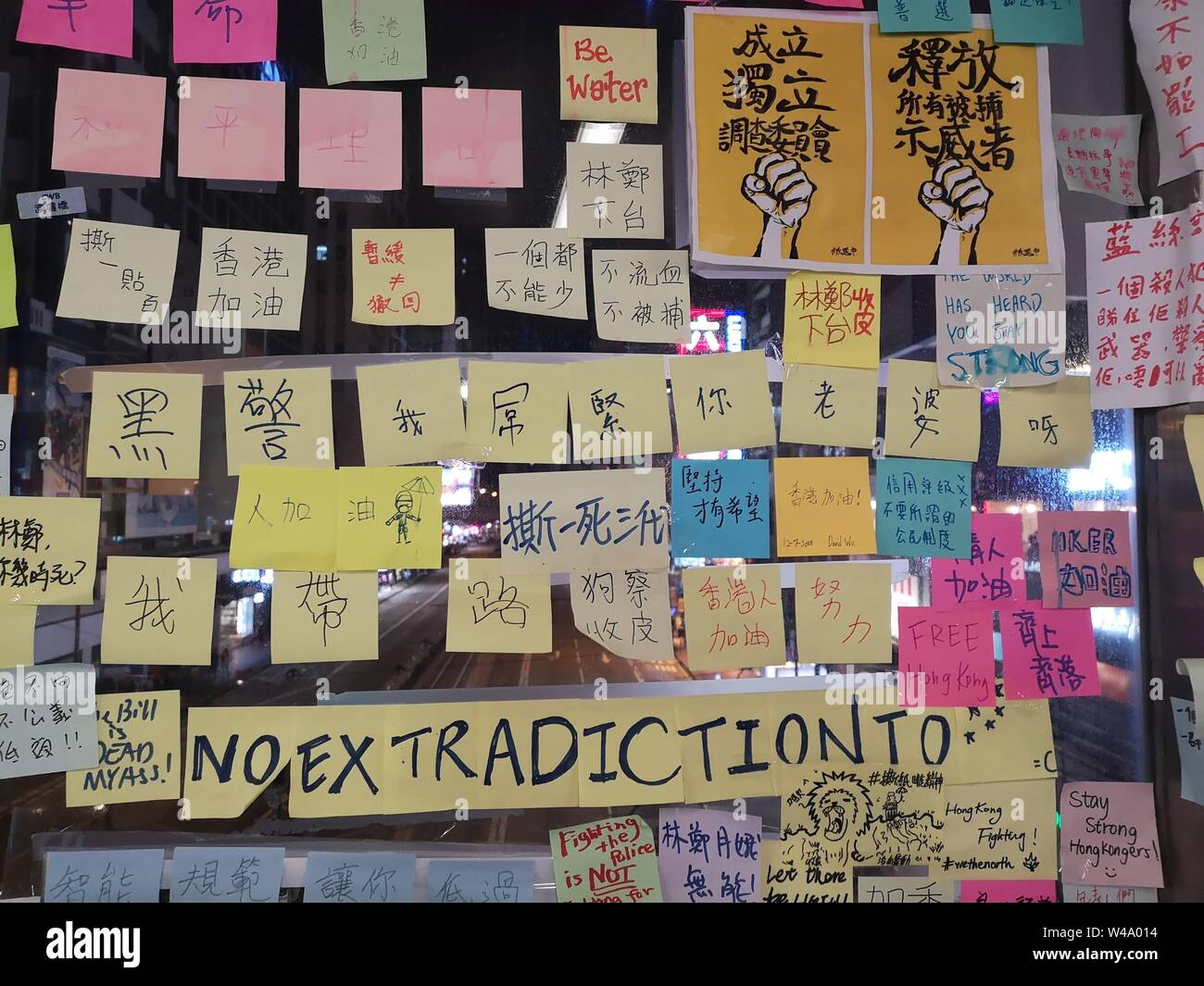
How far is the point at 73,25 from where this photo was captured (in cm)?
128

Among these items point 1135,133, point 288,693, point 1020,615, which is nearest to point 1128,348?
point 1135,133

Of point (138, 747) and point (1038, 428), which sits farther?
point (1038, 428)

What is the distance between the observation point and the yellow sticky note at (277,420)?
4.23ft

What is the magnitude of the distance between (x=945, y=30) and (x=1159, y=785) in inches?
Result: 53.3

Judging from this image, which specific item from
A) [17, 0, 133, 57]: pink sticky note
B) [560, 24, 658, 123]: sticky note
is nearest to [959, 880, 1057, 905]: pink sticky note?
[560, 24, 658, 123]: sticky note

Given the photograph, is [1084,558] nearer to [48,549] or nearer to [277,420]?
[277,420]

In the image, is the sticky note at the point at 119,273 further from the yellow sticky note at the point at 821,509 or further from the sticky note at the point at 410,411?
the yellow sticky note at the point at 821,509

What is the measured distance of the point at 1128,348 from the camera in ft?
4.52

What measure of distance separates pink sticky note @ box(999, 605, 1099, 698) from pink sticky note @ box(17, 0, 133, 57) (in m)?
1.76

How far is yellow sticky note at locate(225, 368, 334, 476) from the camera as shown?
129 cm

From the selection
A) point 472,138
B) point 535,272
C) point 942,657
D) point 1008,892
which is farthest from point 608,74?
point 1008,892

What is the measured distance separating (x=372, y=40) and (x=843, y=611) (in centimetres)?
123

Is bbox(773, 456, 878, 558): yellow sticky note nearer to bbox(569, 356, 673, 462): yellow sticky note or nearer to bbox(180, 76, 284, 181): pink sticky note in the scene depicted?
bbox(569, 356, 673, 462): yellow sticky note

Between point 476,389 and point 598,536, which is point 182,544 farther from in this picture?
point 598,536
